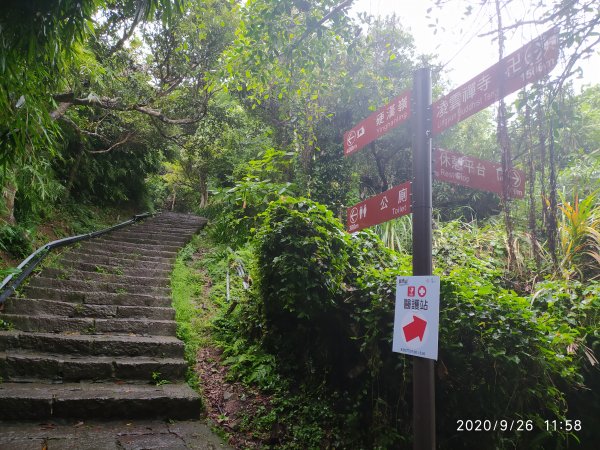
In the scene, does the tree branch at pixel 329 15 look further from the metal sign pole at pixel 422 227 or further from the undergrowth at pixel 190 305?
the undergrowth at pixel 190 305

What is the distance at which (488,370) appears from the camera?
257 centimetres

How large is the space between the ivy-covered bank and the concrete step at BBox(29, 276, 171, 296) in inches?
57.1

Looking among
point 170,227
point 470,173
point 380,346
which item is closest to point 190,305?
point 380,346

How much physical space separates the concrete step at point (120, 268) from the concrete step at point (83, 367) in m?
2.33

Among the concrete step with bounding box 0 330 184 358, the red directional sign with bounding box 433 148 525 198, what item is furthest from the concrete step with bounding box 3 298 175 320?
the red directional sign with bounding box 433 148 525 198

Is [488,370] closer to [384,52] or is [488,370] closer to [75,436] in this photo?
[75,436]

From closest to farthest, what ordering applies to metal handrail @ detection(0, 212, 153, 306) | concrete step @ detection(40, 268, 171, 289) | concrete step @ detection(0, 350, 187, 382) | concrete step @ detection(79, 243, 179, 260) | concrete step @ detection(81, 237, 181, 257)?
1. concrete step @ detection(0, 350, 187, 382)
2. metal handrail @ detection(0, 212, 153, 306)
3. concrete step @ detection(40, 268, 171, 289)
4. concrete step @ detection(79, 243, 179, 260)
5. concrete step @ detection(81, 237, 181, 257)

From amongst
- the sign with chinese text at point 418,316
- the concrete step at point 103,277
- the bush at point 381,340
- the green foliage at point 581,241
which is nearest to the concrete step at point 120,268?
the concrete step at point 103,277

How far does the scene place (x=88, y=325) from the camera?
454 cm

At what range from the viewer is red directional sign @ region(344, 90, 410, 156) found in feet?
8.33

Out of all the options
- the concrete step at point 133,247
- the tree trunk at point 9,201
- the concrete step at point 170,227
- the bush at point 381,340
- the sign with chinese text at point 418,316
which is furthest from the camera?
the concrete step at point 170,227

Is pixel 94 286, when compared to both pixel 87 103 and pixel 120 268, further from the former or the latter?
pixel 87 103

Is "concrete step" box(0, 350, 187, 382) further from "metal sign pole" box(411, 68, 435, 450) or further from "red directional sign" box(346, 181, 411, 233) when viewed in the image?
"metal sign pole" box(411, 68, 435, 450)

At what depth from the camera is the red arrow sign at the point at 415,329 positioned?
2023mm
